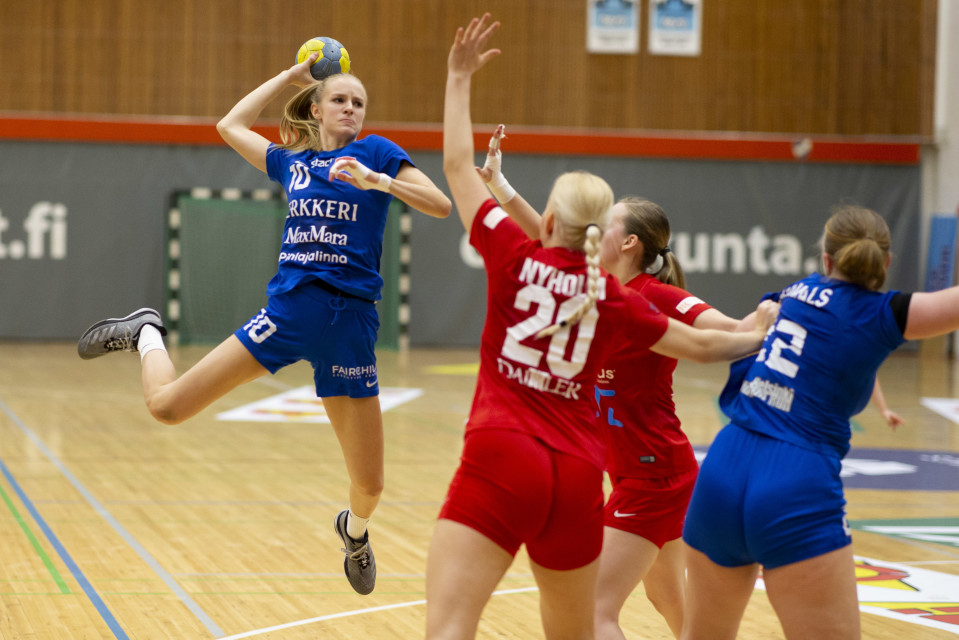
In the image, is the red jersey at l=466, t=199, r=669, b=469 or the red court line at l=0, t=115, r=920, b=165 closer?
the red jersey at l=466, t=199, r=669, b=469

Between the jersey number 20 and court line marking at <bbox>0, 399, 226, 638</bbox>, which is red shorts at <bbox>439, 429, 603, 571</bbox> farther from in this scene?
court line marking at <bbox>0, 399, 226, 638</bbox>

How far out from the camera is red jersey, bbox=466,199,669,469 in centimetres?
301

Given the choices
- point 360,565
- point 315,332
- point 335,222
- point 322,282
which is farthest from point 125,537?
point 335,222

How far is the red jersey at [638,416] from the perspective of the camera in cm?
390

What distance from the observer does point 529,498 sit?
293 cm

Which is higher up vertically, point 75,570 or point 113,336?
point 113,336

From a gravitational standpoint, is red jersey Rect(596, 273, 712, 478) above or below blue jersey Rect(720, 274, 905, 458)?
below

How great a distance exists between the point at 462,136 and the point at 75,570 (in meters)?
3.80

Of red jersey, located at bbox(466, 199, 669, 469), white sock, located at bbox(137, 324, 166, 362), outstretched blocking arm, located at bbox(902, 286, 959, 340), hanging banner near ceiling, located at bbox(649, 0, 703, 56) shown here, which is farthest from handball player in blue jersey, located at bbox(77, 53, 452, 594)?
hanging banner near ceiling, located at bbox(649, 0, 703, 56)

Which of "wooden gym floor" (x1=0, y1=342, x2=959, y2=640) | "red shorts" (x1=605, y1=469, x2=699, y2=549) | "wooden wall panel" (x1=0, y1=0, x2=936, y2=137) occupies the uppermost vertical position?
"wooden wall panel" (x1=0, y1=0, x2=936, y2=137)

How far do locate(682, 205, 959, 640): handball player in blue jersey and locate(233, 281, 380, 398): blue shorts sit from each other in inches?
70.6

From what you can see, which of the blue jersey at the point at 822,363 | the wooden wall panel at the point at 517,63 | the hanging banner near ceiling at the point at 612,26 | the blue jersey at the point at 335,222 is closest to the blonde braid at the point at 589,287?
the blue jersey at the point at 822,363

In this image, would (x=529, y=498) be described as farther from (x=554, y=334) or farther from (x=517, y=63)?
(x=517, y=63)

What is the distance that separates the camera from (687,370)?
17266 mm
